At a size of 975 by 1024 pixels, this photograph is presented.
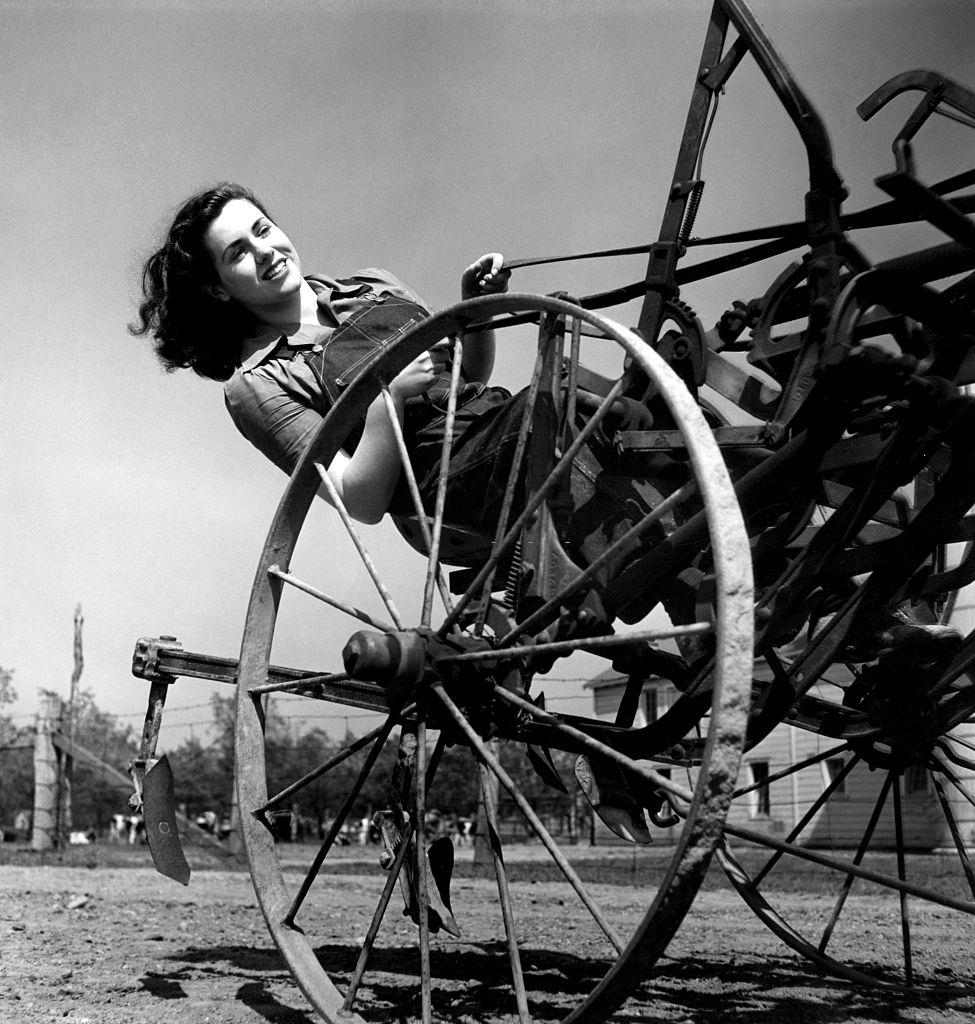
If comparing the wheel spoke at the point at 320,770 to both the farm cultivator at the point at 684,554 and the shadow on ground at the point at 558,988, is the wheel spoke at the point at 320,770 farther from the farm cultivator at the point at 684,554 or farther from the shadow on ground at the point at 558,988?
the shadow on ground at the point at 558,988

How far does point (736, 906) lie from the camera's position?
25.0ft

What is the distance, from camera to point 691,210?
3.03 metres

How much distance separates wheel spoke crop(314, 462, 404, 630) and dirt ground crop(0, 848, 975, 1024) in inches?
45.6

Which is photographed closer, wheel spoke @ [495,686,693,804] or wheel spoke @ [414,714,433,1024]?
wheel spoke @ [495,686,693,804]

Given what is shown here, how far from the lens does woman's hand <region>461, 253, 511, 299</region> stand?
10.6 ft

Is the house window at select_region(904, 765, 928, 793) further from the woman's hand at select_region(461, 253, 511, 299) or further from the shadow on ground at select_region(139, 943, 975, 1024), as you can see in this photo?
the woman's hand at select_region(461, 253, 511, 299)

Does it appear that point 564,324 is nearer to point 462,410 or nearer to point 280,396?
point 462,410

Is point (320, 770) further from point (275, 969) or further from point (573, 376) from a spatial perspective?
point (275, 969)

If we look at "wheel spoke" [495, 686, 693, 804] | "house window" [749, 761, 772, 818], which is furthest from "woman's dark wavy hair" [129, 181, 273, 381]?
"house window" [749, 761, 772, 818]

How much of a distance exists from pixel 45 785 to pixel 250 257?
1144 centimetres

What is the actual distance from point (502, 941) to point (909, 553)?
3063 millimetres

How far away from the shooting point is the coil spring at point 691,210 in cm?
300

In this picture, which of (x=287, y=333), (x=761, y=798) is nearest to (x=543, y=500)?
(x=287, y=333)

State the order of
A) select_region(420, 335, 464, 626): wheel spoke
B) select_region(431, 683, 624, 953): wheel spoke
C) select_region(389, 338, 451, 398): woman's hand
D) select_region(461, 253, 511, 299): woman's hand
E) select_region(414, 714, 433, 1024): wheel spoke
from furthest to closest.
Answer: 1. select_region(461, 253, 511, 299): woman's hand
2. select_region(389, 338, 451, 398): woman's hand
3. select_region(420, 335, 464, 626): wheel spoke
4. select_region(414, 714, 433, 1024): wheel spoke
5. select_region(431, 683, 624, 953): wheel spoke
